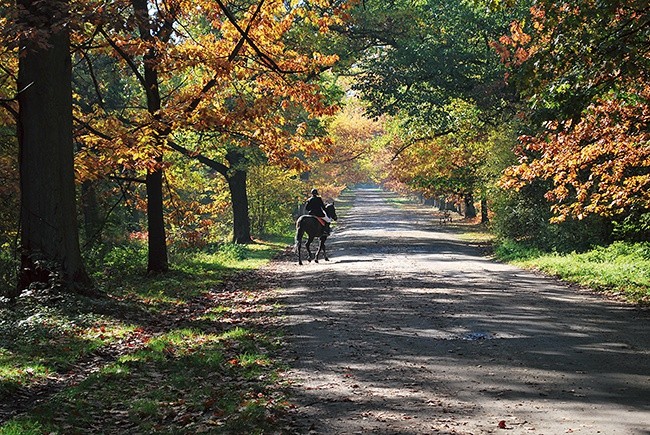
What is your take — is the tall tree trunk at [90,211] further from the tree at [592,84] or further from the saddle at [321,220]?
the tree at [592,84]

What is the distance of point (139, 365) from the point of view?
30.8 ft

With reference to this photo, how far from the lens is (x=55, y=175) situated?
12.8 metres

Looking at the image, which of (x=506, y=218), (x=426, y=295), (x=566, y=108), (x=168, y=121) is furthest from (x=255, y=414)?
(x=506, y=218)

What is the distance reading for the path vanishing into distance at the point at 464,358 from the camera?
6.75 metres

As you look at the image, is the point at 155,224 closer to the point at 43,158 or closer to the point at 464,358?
the point at 43,158

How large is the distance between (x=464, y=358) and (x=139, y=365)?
13.8 feet

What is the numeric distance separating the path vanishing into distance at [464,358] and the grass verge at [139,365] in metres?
0.52

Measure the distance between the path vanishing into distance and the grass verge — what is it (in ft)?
1.71

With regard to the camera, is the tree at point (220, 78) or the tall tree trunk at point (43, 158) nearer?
the tall tree trunk at point (43, 158)

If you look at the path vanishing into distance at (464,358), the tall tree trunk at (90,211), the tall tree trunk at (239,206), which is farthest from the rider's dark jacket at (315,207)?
the tall tree trunk at (239,206)

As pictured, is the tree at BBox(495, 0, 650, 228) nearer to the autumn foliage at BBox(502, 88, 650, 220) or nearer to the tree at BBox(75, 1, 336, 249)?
the autumn foliage at BBox(502, 88, 650, 220)

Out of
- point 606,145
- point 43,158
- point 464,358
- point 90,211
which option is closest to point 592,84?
point 606,145

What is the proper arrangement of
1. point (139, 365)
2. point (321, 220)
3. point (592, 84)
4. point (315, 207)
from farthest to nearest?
point (315, 207) < point (321, 220) < point (592, 84) < point (139, 365)

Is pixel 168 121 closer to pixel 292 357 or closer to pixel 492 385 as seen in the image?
pixel 292 357
